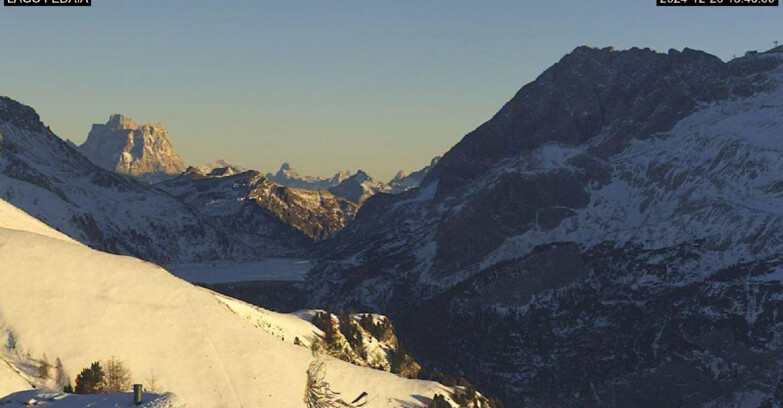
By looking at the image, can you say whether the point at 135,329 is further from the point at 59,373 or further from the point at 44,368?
the point at 44,368

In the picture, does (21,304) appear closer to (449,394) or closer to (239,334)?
(239,334)

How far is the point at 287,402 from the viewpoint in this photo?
106 meters

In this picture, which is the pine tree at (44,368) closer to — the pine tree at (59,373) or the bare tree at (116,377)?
the pine tree at (59,373)

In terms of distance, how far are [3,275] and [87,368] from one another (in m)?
17.9

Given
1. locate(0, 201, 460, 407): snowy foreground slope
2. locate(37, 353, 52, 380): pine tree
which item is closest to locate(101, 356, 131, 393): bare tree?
locate(0, 201, 460, 407): snowy foreground slope

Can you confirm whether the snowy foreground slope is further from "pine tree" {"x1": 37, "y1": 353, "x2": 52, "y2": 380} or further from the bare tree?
the bare tree

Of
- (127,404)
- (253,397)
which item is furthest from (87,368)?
(127,404)

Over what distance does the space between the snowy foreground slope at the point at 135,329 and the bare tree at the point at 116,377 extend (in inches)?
45.0

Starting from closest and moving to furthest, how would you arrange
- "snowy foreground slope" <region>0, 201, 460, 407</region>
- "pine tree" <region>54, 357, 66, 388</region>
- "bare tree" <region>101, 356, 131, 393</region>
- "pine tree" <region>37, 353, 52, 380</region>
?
"pine tree" <region>37, 353, 52, 380</region>, "pine tree" <region>54, 357, 66, 388</region>, "bare tree" <region>101, 356, 131, 393</region>, "snowy foreground slope" <region>0, 201, 460, 407</region>

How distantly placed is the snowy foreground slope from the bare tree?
1142 mm

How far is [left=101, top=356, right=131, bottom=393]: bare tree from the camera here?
98.3 meters

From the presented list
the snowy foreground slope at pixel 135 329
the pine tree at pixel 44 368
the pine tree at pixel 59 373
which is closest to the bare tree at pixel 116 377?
the snowy foreground slope at pixel 135 329

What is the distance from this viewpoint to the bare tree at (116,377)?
323ft

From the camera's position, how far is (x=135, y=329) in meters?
108
